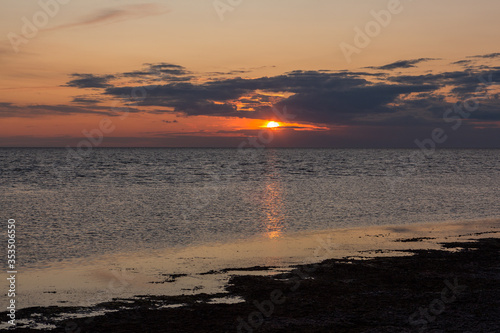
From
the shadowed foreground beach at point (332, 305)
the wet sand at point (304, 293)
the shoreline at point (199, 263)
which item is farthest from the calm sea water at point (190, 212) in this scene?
the shadowed foreground beach at point (332, 305)

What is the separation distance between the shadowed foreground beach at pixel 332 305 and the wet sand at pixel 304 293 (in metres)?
0.03

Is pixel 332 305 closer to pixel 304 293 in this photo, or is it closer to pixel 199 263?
pixel 304 293

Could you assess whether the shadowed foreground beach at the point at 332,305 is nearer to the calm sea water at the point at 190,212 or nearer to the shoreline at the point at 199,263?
the shoreline at the point at 199,263

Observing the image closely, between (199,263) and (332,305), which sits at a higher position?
(332,305)

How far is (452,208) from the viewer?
41.7 m

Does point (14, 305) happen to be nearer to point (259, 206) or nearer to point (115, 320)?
point (115, 320)

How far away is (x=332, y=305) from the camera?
14492 millimetres

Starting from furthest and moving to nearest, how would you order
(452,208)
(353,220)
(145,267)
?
(452,208) < (353,220) < (145,267)

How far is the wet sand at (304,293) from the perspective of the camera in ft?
42.4

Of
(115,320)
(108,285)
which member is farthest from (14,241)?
(115,320)

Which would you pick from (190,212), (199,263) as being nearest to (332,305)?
(199,263)

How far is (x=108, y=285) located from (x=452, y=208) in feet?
109

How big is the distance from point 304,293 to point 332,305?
1448 millimetres

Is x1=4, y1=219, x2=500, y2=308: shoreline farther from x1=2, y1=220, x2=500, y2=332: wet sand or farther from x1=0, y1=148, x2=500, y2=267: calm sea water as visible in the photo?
x1=0, y1=148, x2=500, y2=267: calm sea water
